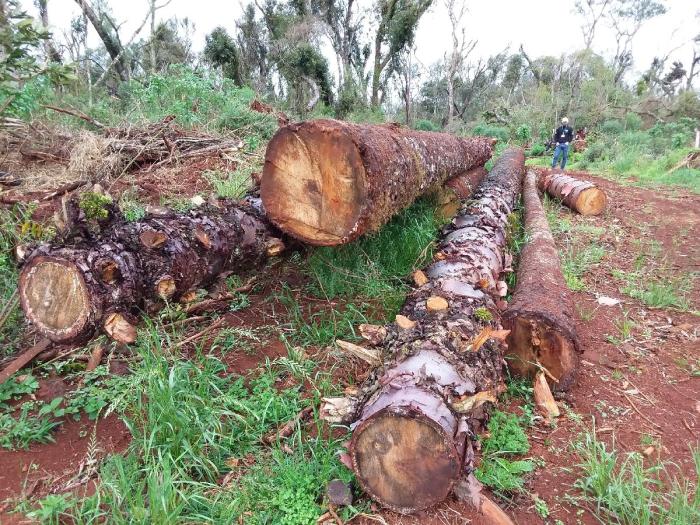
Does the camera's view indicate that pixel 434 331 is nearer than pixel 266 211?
Yes

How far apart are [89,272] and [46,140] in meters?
5.23

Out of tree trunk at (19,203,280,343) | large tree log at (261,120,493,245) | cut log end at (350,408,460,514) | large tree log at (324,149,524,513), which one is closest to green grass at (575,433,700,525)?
large tree log at (324,149,524,513)

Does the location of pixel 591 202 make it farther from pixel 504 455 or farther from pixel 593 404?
pixel 504 455

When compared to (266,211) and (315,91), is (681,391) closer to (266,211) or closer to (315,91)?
(266,211)

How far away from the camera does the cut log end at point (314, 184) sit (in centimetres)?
236

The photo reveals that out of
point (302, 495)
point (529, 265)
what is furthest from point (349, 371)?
point (529, 265)

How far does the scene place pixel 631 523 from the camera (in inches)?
64.4

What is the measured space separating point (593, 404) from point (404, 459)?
152 centimetres

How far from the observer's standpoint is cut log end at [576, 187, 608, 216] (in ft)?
22.1

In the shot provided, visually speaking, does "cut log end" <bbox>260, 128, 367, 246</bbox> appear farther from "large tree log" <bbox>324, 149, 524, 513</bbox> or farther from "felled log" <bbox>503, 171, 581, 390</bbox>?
"felled log" <bbox>503, 171, 581, 390</bbox>

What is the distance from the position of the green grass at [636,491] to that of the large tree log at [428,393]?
20.8 inches

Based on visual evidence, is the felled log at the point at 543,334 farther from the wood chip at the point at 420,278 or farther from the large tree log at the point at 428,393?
the wood chip at the point at 420,278

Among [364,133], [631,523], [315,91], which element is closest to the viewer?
[631,523]

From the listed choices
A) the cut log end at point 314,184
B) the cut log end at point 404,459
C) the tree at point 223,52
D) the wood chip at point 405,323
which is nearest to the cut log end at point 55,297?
the cut log end at point 314,184
